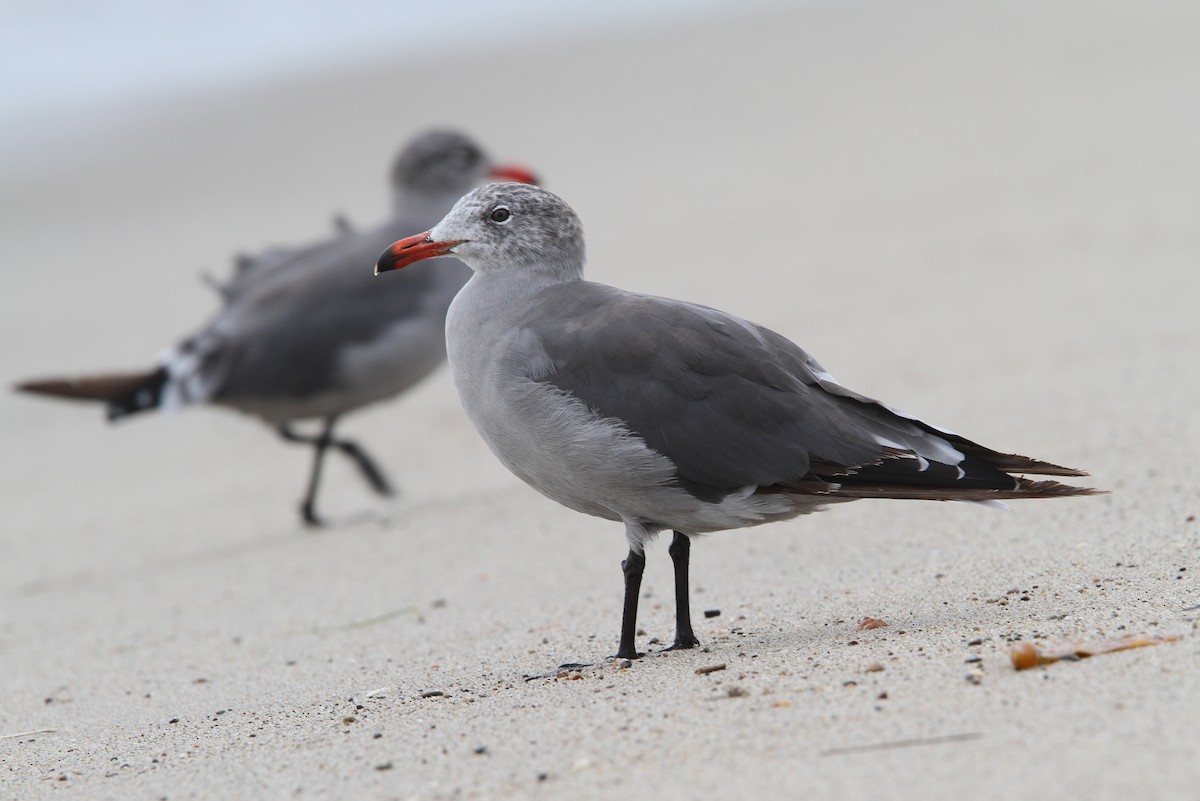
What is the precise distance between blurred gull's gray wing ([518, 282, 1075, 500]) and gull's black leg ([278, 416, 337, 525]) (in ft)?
12.1

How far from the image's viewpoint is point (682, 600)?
425 cm

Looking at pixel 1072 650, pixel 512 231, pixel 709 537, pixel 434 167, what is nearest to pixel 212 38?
pixel 434 167

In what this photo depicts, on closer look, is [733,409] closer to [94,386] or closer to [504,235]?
[504,235]

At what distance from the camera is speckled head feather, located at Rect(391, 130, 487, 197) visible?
8.66 metres

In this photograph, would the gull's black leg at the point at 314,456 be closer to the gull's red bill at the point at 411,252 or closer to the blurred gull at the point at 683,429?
the gull's red bill at the point at 411,252

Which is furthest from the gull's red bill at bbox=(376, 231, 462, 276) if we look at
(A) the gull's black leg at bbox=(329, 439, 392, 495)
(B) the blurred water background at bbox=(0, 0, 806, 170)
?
(B) the blurred water background at bbox=(0, 0, 806, 170)

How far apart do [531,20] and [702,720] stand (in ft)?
59.8

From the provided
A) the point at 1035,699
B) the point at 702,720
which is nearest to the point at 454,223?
the point at 702,720

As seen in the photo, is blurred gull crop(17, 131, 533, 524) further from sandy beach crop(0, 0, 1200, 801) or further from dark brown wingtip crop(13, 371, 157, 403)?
sandy beach crop(0, 0, 1200, 801)

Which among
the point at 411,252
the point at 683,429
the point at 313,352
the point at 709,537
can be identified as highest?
the point at 411,252

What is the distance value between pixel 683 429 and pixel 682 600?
0.51 metres

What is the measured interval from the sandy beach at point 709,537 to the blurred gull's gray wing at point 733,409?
1.34ft

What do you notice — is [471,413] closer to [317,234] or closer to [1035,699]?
[1035,699]

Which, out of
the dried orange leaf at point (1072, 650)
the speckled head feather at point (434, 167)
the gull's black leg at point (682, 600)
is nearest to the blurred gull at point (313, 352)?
the speckled head feather at point (434, 167)
